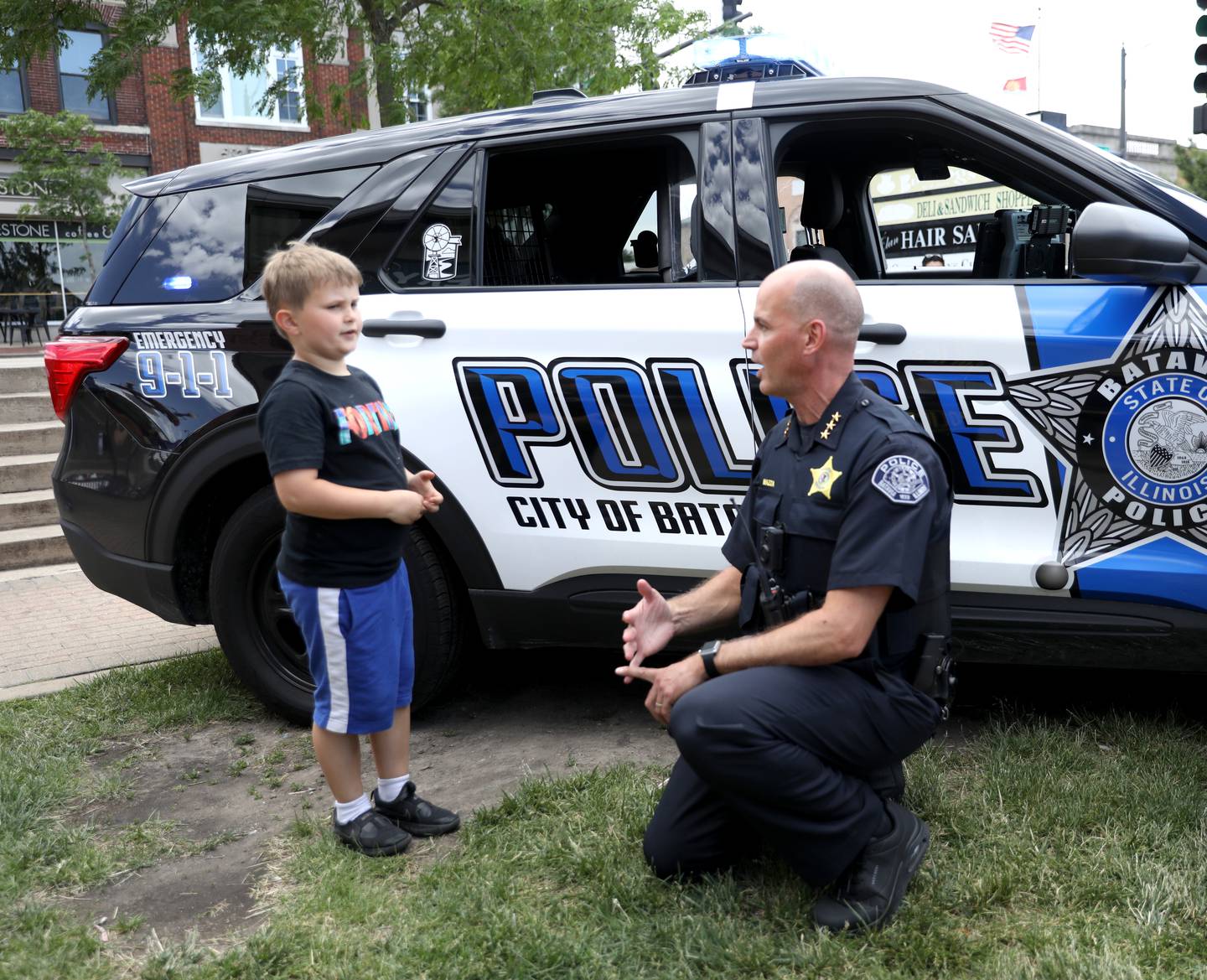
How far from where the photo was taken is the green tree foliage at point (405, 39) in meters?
9.29

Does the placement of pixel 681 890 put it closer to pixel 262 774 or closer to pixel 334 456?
pixel 334 456

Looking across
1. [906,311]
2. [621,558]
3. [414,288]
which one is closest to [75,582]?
[414,288]

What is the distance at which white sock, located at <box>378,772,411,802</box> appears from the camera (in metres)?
2.91

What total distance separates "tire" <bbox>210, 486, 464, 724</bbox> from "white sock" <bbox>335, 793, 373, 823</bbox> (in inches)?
26.8

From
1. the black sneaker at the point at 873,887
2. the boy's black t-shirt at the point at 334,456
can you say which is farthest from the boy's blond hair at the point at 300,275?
the black sneaker at the point at 873,887

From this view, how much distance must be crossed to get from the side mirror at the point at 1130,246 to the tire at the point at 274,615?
78.1 inches

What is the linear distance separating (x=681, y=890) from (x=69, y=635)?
3.68 m

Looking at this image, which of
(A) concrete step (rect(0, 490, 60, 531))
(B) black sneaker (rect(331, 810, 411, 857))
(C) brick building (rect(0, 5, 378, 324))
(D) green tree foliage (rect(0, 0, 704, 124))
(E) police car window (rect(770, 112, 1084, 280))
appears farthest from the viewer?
(C) brick building (rect(0, 5, 378, 324))

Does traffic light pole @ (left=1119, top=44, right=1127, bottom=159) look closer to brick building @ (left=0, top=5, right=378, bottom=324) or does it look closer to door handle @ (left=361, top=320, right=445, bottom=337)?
brick building @ (left=0, top=5, right=378, bottom=324)

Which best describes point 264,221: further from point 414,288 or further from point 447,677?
point 447,677

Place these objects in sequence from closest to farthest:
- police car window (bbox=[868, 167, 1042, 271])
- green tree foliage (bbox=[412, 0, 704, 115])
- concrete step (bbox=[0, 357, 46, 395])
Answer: police car window (bbox=[868, 167, 1042, 271])
concrete step (bbox=[0, 357, 46, 395])
green tree foliage (bbox=[412, 0, 704, 115])

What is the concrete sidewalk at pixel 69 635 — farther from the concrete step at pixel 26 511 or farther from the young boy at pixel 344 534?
the young boy at pixel 344 534

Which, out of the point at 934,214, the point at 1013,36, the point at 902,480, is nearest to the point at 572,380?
the point at 902,480

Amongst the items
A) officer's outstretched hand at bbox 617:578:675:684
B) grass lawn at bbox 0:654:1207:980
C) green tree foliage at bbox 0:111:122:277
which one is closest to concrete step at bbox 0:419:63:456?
grass lawn at bbox 0:654:1207:980
